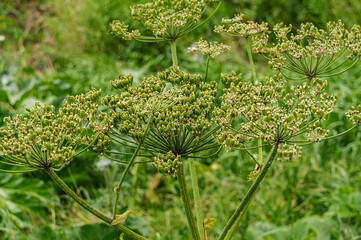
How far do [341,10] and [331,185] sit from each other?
4042mm

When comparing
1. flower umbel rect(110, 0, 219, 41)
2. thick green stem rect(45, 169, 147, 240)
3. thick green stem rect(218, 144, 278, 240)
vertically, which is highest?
flower umbel rect(110, 0, 219, 41)

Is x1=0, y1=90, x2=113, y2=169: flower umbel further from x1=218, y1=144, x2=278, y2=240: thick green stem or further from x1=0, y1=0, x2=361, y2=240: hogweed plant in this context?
x1=218, y1=144, x2=278, y2=240: thick green stem

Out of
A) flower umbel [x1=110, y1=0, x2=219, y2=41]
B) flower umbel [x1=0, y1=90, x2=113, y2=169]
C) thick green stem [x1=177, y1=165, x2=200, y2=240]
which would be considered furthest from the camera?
flower umbel [x1=110, y1=0, x2=219, y2=41]

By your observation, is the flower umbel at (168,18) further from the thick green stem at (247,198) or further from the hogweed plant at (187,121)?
the thick green stem at (247,198)

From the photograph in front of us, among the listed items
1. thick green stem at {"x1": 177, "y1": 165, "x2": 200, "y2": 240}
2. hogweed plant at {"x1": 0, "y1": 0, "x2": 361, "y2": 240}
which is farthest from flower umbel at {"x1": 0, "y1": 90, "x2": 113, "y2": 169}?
thick green stem at {"x1": 177, "y1": 165, "x2": 200, "y2": 240}

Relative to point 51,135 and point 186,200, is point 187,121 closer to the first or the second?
point 186,200

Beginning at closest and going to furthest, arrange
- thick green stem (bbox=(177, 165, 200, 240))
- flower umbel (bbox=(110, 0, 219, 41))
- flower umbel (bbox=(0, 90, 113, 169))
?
flower umbel (bbox=(0, 90, 113, 169)) → thick green stem (bbox=(177, 165, 200, 240)) → flower umbel (bbox=(110, 0, 219, 41))

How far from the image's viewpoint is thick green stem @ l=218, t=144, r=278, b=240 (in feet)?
5.15

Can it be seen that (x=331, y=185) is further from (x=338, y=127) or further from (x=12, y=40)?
(x=12, y=40)

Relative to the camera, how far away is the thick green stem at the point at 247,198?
5.15ft

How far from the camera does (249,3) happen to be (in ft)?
28.8

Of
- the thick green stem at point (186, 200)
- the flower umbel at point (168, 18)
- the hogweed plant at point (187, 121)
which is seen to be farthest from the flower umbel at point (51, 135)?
the flower umbel at point (168, 18)

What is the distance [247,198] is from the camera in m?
1.63

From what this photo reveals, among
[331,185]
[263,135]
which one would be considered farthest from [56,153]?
[331,185]
